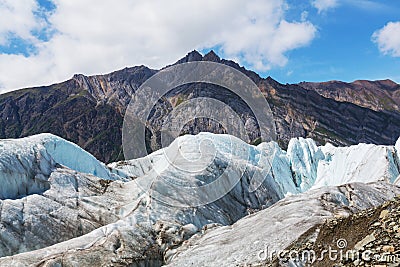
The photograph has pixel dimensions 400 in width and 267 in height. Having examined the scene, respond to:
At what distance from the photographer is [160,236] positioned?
33938 mm

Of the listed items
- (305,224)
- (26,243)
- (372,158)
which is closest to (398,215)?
(305,224)

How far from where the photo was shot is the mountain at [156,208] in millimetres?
→ 27906

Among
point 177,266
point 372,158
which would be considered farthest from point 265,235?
point 372,158

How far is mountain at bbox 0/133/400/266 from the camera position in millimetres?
27906

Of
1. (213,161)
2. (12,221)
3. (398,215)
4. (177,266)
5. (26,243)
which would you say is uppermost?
(213,161)

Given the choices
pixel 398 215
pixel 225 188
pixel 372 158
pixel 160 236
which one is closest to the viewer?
pixel 398 215

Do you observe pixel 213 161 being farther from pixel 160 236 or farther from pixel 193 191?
pixel 160 236

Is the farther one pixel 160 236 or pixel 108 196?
pixel 108 196

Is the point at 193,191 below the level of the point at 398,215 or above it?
above

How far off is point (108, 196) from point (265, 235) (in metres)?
21.1

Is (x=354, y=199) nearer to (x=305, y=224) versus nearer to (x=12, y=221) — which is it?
(x=305, y=224)

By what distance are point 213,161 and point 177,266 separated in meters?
23.2

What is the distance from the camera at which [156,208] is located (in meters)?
37.9

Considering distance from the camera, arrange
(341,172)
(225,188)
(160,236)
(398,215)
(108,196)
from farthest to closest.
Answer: (341,172)
(225,188)
(108,196)
(160,236)
(398,215)
